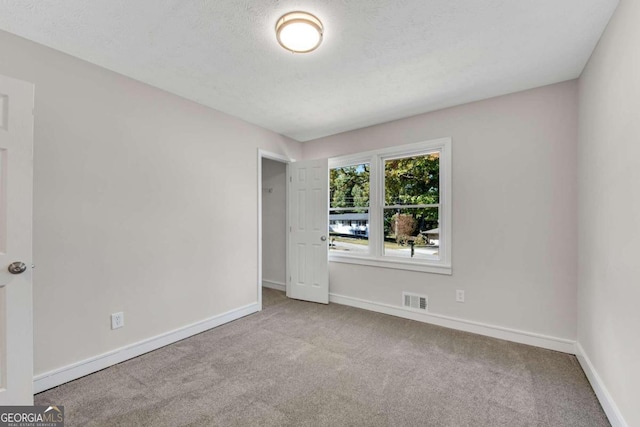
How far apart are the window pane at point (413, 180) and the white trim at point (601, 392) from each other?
186 cm

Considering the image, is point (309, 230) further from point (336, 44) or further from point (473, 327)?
point (336, 44)

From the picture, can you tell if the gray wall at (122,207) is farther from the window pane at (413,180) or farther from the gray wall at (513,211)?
the gray wall at (513,211)

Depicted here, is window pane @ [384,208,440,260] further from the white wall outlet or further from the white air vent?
the white wall outlet

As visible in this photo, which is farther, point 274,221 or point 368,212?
point 274,221

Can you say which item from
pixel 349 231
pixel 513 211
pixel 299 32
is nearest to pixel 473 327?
pixel 513 211

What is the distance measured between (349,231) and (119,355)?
2.95 m

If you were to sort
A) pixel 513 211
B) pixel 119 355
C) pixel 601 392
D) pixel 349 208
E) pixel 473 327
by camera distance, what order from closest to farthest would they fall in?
Answer: pixel 601 392
pixel 119 355
pixel 513 211
pixel 473 327
pixel 349 208

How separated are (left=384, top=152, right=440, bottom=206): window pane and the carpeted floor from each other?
1.56 m

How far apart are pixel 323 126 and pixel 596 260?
3.12 m

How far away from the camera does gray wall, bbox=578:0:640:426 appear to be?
1507mm

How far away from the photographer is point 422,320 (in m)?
3.39

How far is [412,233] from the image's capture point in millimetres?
3584

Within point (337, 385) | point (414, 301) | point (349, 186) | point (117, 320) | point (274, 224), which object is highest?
point (349, 186)

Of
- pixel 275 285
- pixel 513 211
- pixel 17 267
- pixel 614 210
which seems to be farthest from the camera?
pixel 275 285
